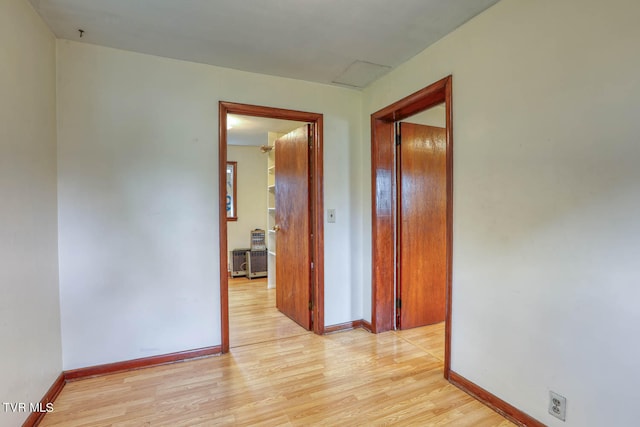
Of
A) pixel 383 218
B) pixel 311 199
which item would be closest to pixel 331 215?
pixel 311 199

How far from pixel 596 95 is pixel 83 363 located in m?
3.33

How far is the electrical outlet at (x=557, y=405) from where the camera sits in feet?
4.84

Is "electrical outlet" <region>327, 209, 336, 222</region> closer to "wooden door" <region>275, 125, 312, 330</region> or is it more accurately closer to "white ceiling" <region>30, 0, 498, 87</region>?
"wooden door" <region>275, 125, 312, 330</region>

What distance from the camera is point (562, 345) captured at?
149 cm

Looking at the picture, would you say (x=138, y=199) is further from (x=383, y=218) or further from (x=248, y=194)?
(x=248, y=194)

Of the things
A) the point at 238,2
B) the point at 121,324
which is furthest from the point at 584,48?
the point at 121,324

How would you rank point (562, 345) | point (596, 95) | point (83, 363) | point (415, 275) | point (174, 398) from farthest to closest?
point (415, 275), point (83, 363), point (174, 398), point (562, 345), point (596, 95)

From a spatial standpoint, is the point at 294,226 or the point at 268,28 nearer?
the point at 268,28

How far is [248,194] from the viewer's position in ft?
18.9

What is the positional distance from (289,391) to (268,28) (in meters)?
2.31

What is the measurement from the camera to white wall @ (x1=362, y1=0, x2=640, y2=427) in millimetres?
1288

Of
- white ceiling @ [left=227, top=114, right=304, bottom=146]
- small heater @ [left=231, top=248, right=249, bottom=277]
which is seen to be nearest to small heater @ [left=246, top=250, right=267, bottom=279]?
small heater @ [left=231, top=248, right=249, bottom=277]

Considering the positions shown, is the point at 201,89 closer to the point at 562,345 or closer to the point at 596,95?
the point at 596,95

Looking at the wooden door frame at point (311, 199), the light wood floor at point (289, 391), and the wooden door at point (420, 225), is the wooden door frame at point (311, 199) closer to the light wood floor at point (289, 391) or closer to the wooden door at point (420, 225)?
the light wood floor at point (289, 391)
